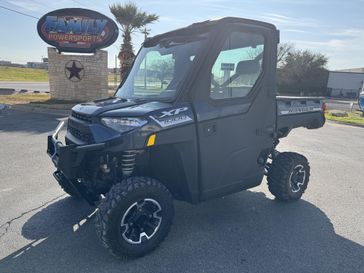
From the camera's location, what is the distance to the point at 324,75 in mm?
48469

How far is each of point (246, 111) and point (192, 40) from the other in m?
1.06

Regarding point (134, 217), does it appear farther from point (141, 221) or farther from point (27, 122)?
point (27, 122)

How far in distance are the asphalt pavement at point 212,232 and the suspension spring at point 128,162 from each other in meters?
0.90

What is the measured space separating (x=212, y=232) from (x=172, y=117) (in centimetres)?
156

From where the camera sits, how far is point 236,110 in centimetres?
358

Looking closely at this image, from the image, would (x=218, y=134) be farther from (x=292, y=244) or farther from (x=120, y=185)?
(x=292, y=244)

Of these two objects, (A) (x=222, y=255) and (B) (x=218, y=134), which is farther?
(B) (x=218, y=134)

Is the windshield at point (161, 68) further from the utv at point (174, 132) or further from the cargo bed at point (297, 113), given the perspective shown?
the cargo bed at point (297, 113)

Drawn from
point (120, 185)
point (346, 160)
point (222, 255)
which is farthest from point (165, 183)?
point (346, 160)

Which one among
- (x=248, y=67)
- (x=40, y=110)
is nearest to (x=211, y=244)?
(x=248, y=67)

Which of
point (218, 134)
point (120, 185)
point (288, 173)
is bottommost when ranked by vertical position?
point (288, 173)

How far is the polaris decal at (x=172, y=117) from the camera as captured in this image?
3.03 metres

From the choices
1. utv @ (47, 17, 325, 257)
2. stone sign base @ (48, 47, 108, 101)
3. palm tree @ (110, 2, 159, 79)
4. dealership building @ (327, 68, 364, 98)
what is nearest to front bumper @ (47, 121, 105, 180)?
utv @ (47, 17, 325, 257)

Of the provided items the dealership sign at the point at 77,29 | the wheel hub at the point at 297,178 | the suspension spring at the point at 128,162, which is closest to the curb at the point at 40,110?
the dealership sign at the point at 77,29
